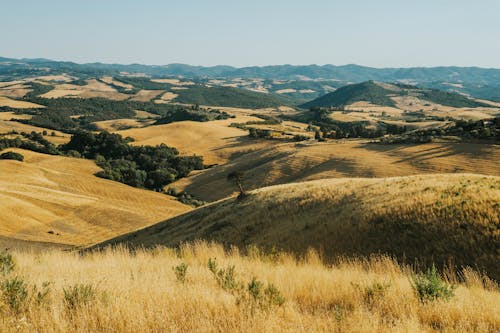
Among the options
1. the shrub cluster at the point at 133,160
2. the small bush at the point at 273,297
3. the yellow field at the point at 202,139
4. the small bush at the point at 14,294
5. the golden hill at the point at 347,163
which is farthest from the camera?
the yellow field at the point at 202,139

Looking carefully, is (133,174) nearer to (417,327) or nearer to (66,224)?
(66,224)

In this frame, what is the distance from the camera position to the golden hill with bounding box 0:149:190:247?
51.8 meters

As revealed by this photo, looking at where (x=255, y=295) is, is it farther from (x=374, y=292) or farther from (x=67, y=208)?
(x=67, y=208)

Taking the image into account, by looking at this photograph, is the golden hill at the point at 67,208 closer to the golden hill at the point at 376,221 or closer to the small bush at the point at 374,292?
the golden hill at the point at 376,221

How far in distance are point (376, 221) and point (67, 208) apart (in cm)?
5690

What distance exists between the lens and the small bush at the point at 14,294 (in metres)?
7.75

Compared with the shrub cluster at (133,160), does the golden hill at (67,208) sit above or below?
above

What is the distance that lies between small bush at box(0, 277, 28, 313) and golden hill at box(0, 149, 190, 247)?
34.4 m

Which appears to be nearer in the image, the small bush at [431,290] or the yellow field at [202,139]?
the small bush at [431,290]

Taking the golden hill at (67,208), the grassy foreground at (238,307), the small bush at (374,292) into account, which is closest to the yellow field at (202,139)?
the golden hill at (67,208)

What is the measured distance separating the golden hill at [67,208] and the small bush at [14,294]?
3436cm

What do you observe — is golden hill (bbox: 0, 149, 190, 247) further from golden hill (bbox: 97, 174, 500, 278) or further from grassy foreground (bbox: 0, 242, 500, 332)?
grassy foreground (bbox: 0, 242, 500, 332)

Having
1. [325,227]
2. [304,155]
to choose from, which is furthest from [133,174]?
[325,227]

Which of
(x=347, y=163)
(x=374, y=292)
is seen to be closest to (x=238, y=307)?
(x=374, y=292)
